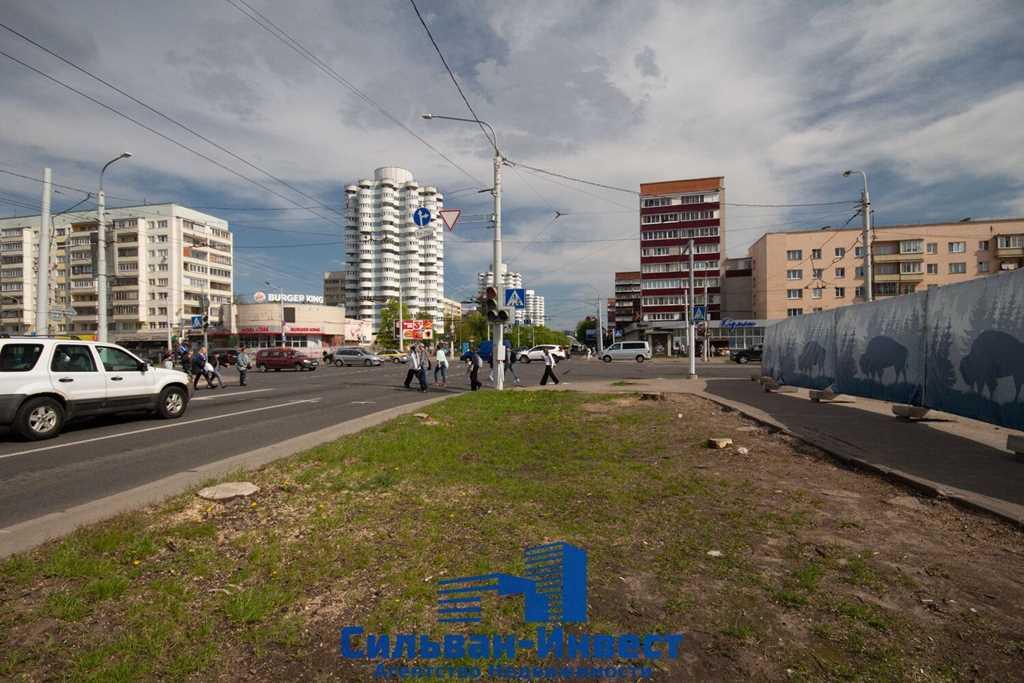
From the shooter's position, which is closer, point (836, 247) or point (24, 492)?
point (24, 492)

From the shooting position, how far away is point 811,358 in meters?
15.2

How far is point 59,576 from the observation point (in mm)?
3514

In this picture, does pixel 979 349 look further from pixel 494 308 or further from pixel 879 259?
pixel 879 259

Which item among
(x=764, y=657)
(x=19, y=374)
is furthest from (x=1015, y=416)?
(x=19, y=374)

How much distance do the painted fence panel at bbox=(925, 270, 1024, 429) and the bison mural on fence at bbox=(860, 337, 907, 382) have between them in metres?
0.98

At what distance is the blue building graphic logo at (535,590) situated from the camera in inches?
119

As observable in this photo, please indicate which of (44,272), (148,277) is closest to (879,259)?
(44,272)

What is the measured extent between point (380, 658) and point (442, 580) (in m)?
0.78

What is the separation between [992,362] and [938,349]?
1513mm

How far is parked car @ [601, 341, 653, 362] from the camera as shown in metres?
49.0

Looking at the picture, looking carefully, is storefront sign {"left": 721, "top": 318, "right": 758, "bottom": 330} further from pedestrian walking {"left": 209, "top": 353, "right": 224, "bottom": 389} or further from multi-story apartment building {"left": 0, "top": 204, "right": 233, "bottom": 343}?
multi-story apartment building {"left": 0, "top": 204, "right": 233, "bottom": 343}

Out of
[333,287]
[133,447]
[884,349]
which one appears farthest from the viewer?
[333,287]

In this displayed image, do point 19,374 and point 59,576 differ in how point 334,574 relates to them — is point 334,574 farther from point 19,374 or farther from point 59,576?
point 19,374

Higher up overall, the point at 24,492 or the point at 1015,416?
the point at 1015,416
